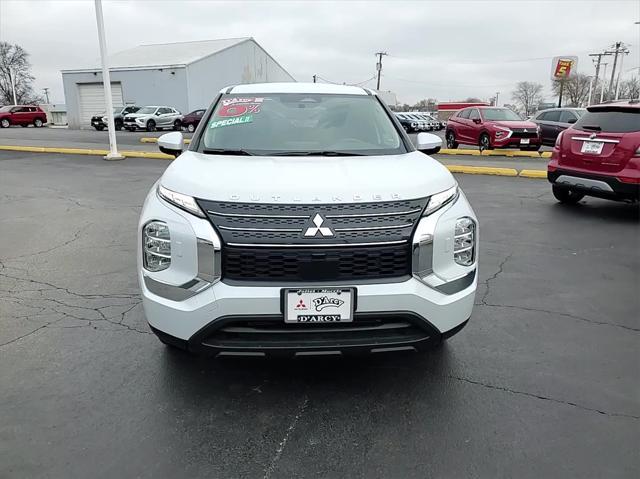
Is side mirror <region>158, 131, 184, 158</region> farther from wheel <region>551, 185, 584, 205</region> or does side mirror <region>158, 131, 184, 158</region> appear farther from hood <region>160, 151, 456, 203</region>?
wheel <region>551, 185, 584, 205</region>

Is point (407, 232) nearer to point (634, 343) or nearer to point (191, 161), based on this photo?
point (191, 161)

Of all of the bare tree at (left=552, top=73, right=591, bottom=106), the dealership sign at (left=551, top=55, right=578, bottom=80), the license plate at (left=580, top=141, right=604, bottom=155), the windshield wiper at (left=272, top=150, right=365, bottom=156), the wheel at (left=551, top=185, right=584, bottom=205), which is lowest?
the wheel at (left=551, top=185, right=584, bottom=205)

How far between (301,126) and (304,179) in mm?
1240

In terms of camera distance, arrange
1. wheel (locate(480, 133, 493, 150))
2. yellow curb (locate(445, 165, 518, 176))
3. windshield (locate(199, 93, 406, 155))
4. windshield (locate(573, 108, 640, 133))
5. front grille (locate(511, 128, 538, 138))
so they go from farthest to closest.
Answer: wheel (locate(480, 133, 493, 150))
front grille (locate(511, 128, 538, 138))
yellow curb (locate(445, 165, 518, 176))
windshield (locate(573, 108, 640, 133))
windshield (locate(199, 93, 406, 155))

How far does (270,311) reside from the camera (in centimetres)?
245

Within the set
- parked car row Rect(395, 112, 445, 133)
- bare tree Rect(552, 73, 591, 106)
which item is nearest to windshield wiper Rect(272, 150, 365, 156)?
parked car row Rect(395, 112, 445, 133)

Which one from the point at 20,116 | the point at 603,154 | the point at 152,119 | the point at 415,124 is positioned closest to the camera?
the point at 603,154

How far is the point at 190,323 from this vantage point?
2533 millimetres

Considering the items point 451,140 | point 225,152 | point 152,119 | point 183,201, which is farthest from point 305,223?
Answer: point 152,119

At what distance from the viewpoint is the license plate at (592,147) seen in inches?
275

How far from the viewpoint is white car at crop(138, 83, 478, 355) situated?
247 cm

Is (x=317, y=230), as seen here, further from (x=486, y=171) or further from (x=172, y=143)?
(x=486, y=171)

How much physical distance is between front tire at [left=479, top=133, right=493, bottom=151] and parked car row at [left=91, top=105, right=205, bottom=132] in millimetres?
17937

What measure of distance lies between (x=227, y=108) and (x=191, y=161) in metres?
1.02
